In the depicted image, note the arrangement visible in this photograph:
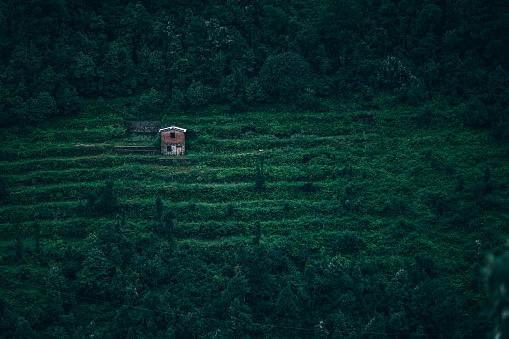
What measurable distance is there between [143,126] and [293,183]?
11.2m

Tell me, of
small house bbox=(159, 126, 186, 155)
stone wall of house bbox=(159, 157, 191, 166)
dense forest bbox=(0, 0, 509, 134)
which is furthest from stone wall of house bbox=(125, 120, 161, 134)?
stone wall of house bbox=(159, 157, 191, 166)

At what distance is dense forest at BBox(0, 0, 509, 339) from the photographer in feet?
104

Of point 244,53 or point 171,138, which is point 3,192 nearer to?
point 171,138

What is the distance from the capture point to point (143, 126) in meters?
42.3

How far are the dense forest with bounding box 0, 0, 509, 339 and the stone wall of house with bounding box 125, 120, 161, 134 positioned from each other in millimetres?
534

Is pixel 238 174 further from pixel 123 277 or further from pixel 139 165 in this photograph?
pixel 123 277

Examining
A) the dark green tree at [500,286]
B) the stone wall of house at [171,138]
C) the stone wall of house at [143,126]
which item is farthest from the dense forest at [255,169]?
the dark green tree at [500,286]

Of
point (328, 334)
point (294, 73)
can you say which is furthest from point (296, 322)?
point (294, 73)

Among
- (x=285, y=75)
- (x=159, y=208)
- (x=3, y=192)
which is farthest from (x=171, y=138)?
(x=3, y=192)

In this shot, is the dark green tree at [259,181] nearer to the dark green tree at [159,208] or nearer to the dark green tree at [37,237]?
the dark green tree at [159,208]

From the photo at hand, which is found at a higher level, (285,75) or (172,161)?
(285,75)

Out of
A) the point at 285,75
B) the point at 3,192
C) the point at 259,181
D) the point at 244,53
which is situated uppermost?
the point at 244,53

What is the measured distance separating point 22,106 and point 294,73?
17.8 meters

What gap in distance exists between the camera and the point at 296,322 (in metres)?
31.1
